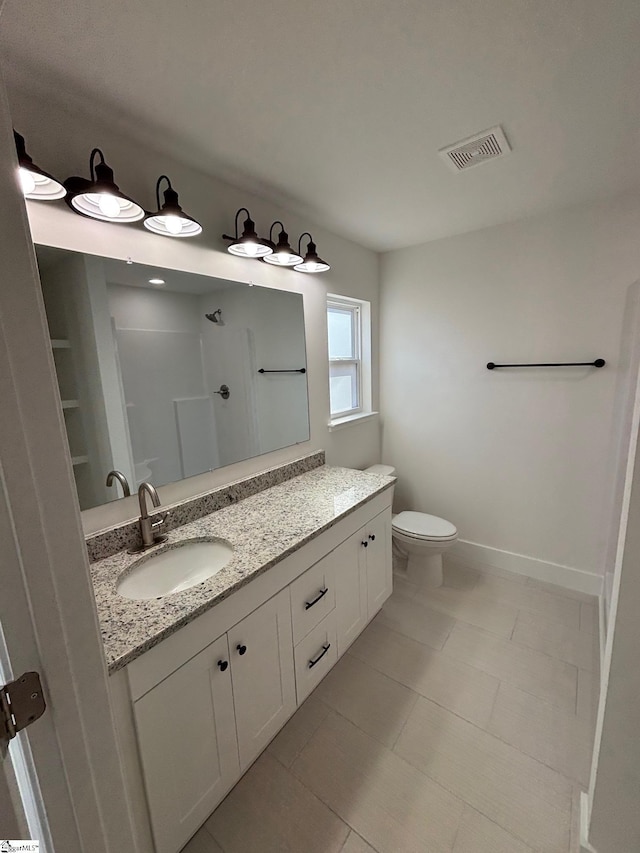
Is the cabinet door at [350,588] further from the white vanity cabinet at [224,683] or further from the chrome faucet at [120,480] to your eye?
the chrome faucet at [120,480]

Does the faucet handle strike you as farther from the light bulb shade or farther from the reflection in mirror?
the light bulb shade

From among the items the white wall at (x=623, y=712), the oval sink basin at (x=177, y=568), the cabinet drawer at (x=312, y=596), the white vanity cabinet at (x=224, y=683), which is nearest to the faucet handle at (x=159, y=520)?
the oval sink basin at (x=177, y=568)

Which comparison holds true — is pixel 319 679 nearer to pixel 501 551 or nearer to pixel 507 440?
pixel 501 551

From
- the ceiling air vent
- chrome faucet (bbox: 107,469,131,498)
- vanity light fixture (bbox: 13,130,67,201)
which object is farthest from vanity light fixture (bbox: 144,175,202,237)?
the ceiling air vent

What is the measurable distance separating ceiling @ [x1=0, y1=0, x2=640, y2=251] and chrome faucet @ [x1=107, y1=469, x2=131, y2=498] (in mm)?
1203

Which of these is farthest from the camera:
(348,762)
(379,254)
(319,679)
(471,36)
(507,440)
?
→ (379,254)

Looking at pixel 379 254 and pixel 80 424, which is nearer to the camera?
pixel 80 424

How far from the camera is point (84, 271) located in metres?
1.19

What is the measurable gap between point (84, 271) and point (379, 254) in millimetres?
2145

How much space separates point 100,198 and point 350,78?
2.81 feet

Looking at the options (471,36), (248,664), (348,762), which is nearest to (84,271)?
(471,36)

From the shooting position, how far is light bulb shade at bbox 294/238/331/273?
6.01 feet

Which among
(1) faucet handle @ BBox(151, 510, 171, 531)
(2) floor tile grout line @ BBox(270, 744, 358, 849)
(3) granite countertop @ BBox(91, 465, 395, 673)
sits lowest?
(2) floor tile grout line @ BBox(270, 744, 358, 849)

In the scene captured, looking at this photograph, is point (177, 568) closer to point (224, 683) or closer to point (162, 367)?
point (224, 683)
